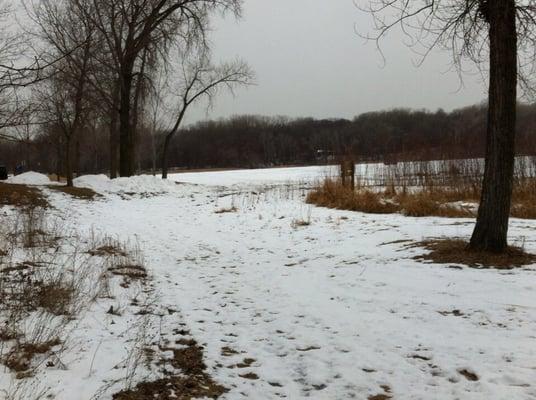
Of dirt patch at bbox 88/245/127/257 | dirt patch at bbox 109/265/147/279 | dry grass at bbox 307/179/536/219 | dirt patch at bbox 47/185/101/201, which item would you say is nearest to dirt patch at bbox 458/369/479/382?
dirt patch at bbox 109/265/147/279

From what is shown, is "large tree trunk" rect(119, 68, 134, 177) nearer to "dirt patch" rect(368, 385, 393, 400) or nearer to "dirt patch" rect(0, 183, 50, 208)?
"dirt patch" rect(0, 183, 50, 208)

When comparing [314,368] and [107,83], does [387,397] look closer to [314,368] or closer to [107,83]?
[314,368]

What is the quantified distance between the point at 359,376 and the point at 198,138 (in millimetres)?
121006

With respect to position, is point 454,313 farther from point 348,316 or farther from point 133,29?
point 133,29

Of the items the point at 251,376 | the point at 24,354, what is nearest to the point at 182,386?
the point at 251,376

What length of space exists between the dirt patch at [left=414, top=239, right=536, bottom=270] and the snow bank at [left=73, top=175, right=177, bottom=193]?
625 inches

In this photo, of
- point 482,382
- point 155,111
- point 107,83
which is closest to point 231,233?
point 482,382

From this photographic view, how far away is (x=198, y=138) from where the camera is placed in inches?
4796

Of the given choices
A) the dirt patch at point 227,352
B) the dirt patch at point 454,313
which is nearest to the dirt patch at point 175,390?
the dirt patch at point 227,352

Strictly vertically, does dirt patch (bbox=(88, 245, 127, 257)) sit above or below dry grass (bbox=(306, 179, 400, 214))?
below

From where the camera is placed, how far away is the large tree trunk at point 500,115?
19.2ft

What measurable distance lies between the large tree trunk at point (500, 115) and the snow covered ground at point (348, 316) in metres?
0.97

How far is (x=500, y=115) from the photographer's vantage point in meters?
5.90

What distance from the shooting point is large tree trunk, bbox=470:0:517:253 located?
5.86 m
